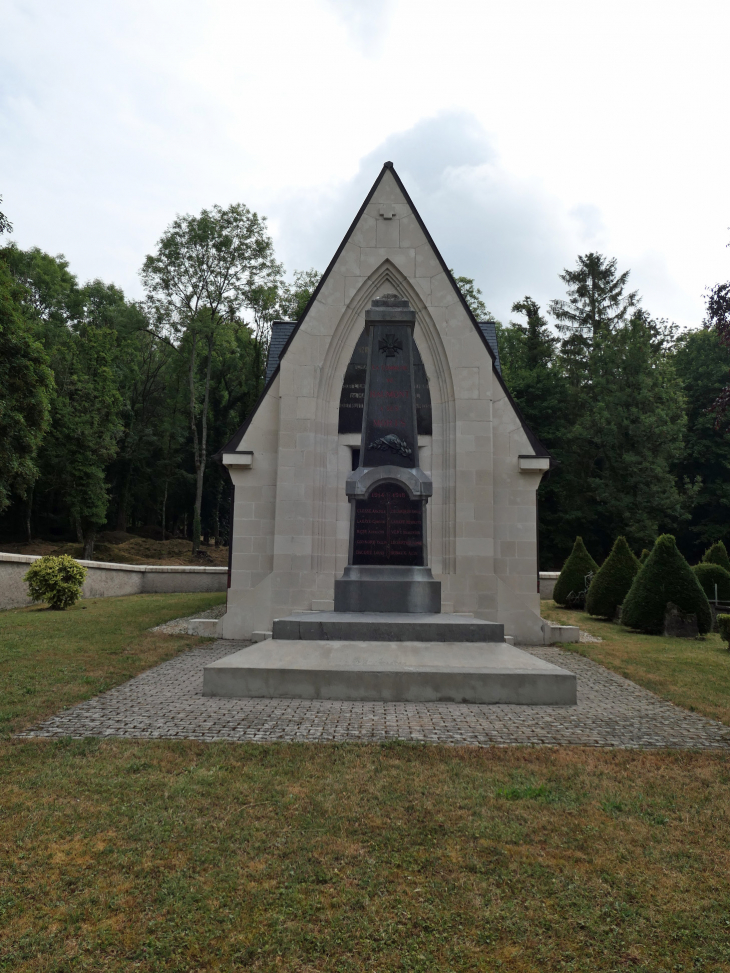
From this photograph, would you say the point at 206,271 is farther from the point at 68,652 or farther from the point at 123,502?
the point at 68,652

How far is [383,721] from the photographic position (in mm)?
7332

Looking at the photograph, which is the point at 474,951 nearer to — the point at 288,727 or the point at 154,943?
the point at 154,943

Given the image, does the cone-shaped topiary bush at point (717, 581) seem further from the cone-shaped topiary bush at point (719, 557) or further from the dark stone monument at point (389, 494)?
the dark stone monument at point (389, 494)

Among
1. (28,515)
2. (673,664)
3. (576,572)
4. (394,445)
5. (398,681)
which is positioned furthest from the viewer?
(28,515)

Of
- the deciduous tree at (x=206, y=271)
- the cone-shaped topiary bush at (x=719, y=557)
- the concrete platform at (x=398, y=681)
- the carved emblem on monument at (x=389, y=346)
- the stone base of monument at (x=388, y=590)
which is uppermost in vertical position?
the deciduous tree at (x=206, y=271)

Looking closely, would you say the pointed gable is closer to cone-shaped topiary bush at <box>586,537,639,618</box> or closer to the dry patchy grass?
cone-shaped topiary bush at <box>586,537,639,618</box>

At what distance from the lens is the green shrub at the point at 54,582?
19.6 m

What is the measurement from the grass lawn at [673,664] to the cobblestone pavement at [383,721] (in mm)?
624

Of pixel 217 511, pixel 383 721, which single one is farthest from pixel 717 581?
pixel 217 511

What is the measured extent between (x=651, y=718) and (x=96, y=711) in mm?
7300

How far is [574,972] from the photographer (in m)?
3.07

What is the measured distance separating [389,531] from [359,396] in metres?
5.58

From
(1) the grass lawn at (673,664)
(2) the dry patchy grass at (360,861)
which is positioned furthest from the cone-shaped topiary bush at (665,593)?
(2) the dry patchy grass at (360,861)

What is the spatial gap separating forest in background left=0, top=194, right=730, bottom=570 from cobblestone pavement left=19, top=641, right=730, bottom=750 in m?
29.8
